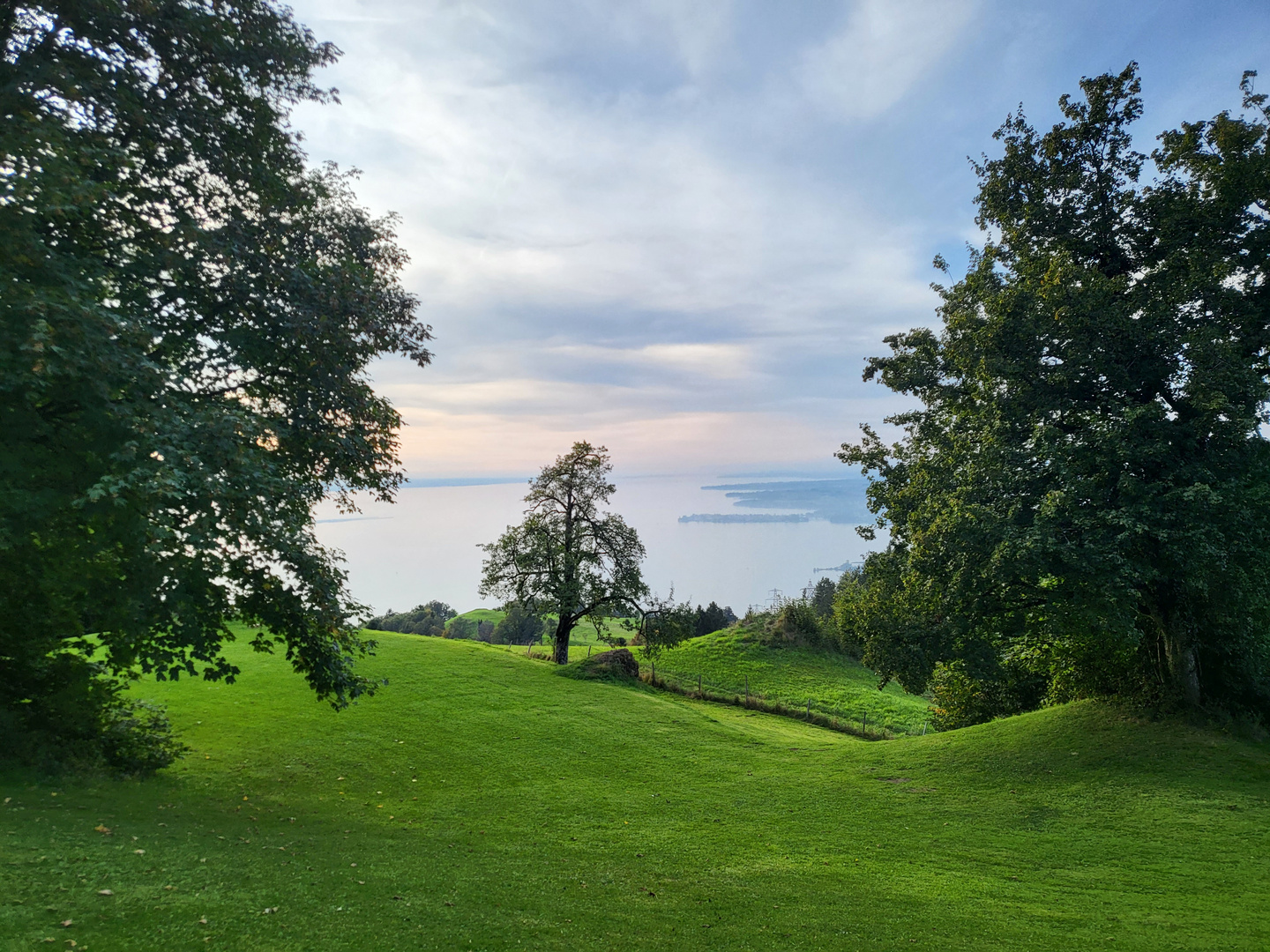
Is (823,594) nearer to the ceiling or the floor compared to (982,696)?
nearer to the ceiling

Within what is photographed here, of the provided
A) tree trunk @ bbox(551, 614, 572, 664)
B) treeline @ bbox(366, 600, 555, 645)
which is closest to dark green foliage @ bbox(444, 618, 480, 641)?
treeline @ bbox(366, 600, 555, 645)

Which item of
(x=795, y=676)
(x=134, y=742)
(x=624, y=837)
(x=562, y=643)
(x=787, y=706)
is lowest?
(x=787, y=706)

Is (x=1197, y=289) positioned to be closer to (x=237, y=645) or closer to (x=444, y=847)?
(x=444, y=847)

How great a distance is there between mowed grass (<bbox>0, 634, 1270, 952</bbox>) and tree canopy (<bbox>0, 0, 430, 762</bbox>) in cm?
276

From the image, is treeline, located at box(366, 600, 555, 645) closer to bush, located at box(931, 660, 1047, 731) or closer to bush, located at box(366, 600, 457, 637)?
bush, located at box(366, 600, 457, 637)

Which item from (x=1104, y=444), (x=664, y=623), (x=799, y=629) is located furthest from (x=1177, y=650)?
(x=799, y=629)

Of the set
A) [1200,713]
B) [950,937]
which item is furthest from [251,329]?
[1200,713]

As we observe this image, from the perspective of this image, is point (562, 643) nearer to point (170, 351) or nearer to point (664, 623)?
point (664, 623)

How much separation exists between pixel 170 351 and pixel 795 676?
39.5m

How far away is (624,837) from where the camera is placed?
40.1ft

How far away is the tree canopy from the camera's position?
28.3 feet

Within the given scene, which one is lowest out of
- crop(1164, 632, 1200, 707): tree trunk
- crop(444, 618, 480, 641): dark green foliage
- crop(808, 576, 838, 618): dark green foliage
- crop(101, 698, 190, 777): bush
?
crop(444, 618, 480, 641): dark green foliage

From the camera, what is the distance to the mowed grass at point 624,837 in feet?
24.3

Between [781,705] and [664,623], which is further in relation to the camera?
[664,623]
